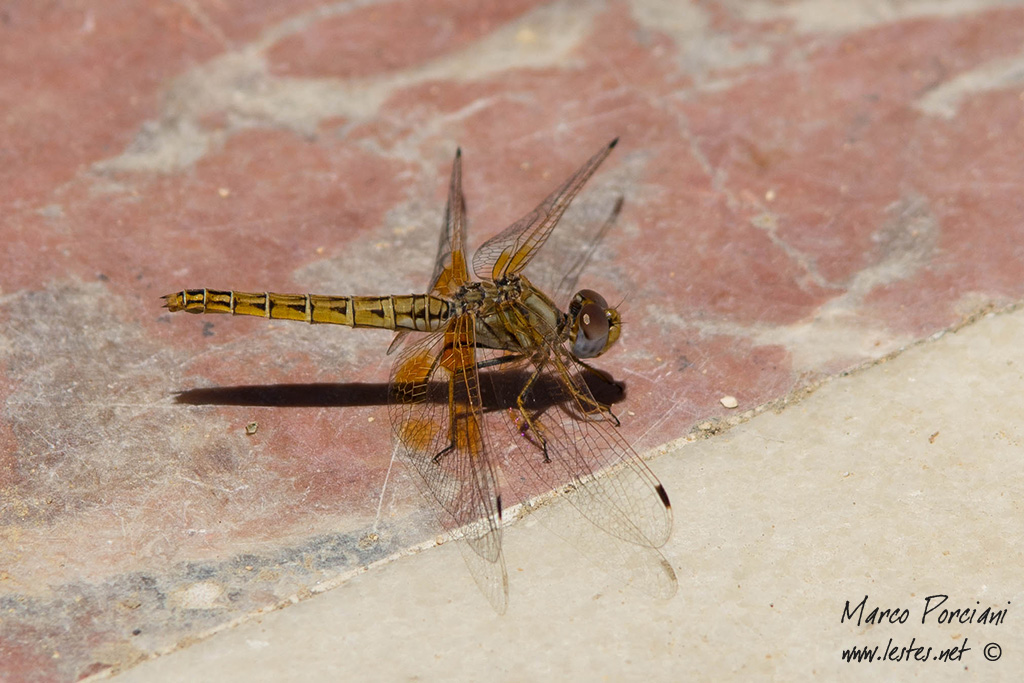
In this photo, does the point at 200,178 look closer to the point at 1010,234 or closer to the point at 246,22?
the point at 246,22

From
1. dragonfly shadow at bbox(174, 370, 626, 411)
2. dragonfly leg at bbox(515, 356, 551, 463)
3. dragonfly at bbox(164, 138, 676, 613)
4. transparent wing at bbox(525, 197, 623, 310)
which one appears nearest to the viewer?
dragonfly at bbox(164, 138, 676, 613)

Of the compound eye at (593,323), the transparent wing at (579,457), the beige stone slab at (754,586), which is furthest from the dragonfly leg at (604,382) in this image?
the beige stone slab at (754,586)

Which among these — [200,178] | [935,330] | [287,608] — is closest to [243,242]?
[200,178]
